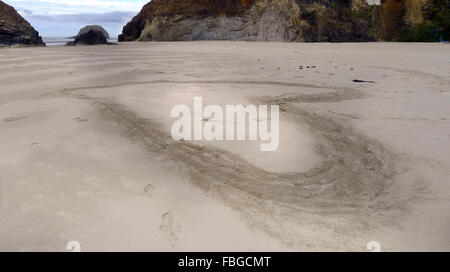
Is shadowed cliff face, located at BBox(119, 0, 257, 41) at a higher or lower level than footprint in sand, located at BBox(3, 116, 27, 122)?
higher

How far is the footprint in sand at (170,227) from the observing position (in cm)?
111

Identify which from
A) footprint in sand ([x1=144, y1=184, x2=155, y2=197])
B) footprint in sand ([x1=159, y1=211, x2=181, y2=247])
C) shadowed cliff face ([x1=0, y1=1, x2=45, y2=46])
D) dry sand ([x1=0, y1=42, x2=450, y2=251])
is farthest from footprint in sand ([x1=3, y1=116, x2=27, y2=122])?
shadowed cliff face ([x1=0, y1=1, x2=45, y2=46])

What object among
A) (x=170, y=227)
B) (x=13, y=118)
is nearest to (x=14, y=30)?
(x=13, y=118)

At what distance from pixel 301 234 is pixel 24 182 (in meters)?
1.16

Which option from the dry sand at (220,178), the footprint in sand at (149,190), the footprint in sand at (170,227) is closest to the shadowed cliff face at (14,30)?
the dry sand at (220,178)

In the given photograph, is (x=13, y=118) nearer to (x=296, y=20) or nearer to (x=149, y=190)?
(x=149, y=190)

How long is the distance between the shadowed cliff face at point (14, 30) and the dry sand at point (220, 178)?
468 inches

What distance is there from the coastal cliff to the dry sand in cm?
1027

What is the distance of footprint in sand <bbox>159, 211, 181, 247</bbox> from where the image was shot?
3.64 ft

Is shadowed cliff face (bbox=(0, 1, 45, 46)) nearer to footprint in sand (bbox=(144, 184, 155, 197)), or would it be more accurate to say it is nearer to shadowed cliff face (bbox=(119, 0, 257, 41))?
shadowed cliff face (bbox=(119, 0, 257, 41))

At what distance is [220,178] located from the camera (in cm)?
157

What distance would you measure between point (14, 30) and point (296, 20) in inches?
435

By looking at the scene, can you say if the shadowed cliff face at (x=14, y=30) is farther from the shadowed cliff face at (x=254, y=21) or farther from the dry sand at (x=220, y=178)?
the dry sand at (x=220, y=178)
